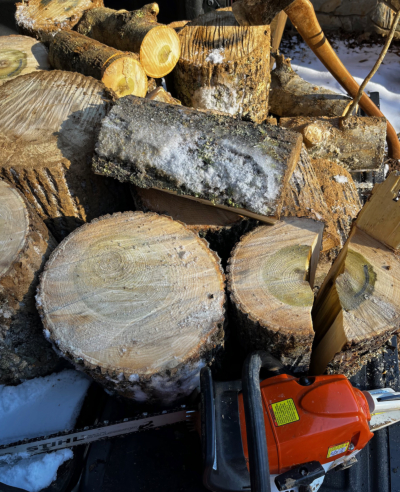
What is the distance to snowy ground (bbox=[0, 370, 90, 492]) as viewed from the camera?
157cm

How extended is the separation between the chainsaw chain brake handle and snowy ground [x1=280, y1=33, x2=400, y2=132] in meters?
0.93

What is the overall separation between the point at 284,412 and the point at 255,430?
0.37 meters

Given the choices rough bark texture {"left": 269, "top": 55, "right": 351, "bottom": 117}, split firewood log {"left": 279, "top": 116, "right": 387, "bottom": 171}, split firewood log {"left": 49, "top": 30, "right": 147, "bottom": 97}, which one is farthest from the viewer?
rough bark texture {"left": 269, "top": 55, "right": 351, "bottom": 117}

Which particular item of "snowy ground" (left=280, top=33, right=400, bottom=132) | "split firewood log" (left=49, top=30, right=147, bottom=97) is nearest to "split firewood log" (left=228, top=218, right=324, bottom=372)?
"split firewood log" (left=49, top=30, right=147, bottom=97)

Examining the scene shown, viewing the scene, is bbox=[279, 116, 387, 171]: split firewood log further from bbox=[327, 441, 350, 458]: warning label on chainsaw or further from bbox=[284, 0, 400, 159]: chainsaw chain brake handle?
bbox=[327, 441, 350, 458]: warning label on chainsaw

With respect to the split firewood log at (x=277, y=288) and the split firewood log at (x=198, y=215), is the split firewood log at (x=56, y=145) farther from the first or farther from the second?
the split firewood log at (x=277, y=288)

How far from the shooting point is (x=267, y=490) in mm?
954

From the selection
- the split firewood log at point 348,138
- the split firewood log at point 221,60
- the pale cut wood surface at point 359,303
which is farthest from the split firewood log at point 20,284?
the split firewood log at point 348,138

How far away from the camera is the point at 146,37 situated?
2.55 m

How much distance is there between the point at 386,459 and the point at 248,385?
1.06 meters

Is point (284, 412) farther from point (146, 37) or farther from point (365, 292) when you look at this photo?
point (146, 37)

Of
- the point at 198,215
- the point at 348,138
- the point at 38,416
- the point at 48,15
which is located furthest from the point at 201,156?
the point at 48,15

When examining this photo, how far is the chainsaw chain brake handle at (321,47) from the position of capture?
8.34 ft

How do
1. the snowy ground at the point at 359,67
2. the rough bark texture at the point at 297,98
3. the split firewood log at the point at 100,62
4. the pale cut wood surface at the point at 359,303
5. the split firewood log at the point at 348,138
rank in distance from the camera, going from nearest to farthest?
the pale cut wood surface at the point at 359,303 → the split firewood log at the point at 100,62 → the split firewood log at the point at 348,138 → the rough bark texture at the point at 297,98 → the snowy ground at the point at 359,67
